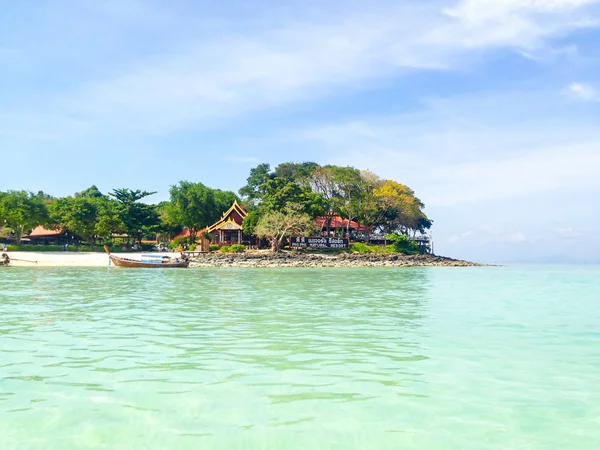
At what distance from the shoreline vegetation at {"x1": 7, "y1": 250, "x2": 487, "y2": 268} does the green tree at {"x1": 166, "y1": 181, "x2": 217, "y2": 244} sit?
9013mm

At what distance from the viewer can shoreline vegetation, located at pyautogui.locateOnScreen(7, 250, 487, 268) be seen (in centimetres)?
4234

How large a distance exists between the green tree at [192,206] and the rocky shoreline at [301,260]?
1065 cm

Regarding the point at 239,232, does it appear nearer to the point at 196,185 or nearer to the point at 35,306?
the point at 196,185

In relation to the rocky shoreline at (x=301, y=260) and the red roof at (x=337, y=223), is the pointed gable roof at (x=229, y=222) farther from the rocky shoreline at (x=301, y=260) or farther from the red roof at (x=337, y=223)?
A: the red roof at (x=337, y=223)

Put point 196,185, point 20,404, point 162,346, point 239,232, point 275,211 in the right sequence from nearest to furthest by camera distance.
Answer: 1. point 20,404
2. point 162,346
3. point 275,211
4. point 239,232
5. point 196,185

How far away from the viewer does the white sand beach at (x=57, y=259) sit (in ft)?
133

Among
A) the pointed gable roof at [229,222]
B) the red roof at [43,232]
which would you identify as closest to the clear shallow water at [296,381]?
the pointed gable roof at [229,222]

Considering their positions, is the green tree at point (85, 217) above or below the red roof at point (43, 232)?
above

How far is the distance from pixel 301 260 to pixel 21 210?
85.8 ft

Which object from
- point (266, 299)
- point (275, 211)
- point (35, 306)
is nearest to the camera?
point (35, 306)

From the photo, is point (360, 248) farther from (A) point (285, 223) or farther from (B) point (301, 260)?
(A) point (285, 223)

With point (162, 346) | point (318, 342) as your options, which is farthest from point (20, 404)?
point (318, 342)

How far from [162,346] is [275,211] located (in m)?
41.4

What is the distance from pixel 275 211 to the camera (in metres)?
49.4
